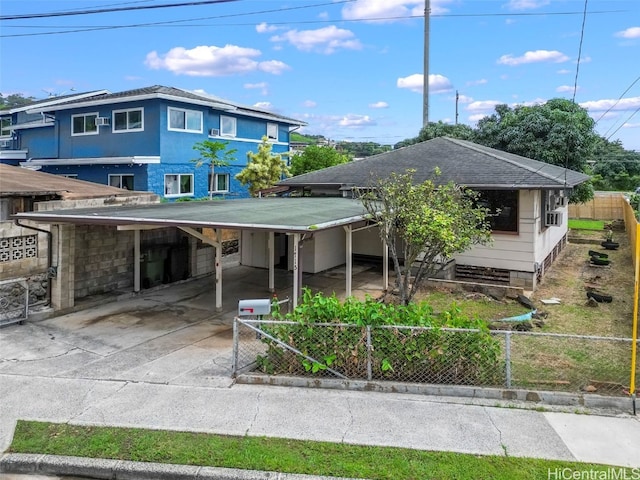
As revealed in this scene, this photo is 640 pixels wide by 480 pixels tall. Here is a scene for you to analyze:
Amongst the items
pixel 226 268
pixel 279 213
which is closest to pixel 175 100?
pixel 226 268

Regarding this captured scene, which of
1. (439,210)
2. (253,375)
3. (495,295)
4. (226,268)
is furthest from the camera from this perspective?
(226,268)

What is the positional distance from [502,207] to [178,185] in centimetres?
1431

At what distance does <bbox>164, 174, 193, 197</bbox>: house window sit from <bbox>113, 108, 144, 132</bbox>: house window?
2482 millimetres

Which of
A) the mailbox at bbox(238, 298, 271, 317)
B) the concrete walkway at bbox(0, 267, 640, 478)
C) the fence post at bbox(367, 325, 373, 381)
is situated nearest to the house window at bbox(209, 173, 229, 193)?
the concrete walkway at bbox(0, 267, 640, 478)

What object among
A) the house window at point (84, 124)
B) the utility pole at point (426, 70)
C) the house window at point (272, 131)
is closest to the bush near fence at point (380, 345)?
the house window at point (84, 124)

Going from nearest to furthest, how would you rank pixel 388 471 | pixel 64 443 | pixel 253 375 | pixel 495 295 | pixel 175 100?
pixel 388 471, pixel 64 443, pixel 253 375, pixel 495 295, pixel 175 100

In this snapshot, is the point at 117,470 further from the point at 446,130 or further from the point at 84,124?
the point at 446,130

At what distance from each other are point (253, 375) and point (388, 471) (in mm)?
2685

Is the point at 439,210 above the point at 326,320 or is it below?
above

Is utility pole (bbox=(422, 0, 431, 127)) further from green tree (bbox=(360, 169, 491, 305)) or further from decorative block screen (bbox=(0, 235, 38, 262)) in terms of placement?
decorative block screen (bbox=(0, 235, 38, 262))

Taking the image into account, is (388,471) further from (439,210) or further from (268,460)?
(439,210)

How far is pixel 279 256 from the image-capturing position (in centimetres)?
1534

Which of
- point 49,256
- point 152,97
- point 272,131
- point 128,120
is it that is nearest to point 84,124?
point 128,120

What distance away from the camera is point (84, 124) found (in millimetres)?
22031
